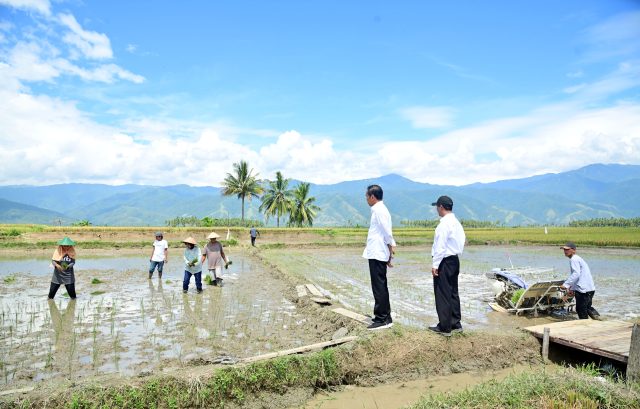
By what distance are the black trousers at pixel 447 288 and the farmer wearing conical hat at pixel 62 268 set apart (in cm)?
827

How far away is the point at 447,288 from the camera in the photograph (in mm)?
5789

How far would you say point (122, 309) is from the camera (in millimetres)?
8992

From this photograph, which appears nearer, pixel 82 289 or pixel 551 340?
pixel 551 340

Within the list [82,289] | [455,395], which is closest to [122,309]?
[82,289]

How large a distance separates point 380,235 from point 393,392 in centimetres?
202

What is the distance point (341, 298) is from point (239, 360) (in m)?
5.80

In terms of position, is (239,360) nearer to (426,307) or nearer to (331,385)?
(331,385)

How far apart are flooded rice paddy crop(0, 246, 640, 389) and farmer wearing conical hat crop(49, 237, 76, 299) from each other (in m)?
0.34

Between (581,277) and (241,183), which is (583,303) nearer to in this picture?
(581,277)

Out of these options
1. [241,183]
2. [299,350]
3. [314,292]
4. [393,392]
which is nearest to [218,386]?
[299,350]

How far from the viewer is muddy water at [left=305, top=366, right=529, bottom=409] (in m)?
4.86

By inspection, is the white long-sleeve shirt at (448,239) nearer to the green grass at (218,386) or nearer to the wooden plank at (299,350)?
the wooden plank at (299,350)

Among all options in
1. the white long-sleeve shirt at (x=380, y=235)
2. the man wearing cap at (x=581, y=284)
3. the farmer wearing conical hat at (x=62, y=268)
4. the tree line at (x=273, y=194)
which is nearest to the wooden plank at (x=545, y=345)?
the man wearing cap at (x=581, y=284)

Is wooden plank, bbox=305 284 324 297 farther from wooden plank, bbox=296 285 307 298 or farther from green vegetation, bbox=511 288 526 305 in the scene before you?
green vegetation, bbox=511 288 526 305
